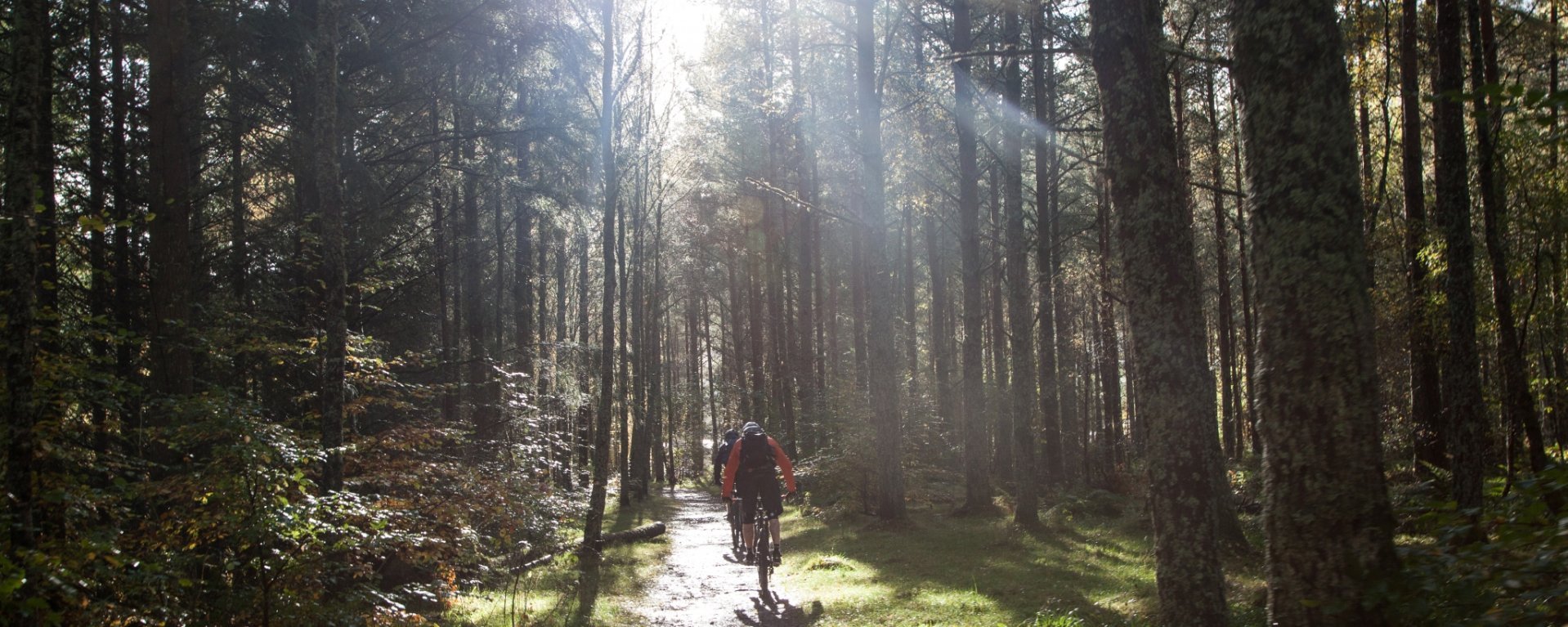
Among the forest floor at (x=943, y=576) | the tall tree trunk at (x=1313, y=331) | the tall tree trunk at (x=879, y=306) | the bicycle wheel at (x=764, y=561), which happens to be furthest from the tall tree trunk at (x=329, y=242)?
the tall tree trunk at (x=879, y=306)

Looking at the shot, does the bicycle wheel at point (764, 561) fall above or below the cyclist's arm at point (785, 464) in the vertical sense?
below

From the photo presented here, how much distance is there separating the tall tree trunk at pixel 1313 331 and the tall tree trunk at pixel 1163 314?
0.91 meters

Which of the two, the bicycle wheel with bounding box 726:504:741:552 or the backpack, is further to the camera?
the bicycle wheel with bounding box 726:504:741:552

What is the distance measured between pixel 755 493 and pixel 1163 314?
23.7 feet

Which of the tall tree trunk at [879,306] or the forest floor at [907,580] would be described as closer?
the forest floor at [907,580]

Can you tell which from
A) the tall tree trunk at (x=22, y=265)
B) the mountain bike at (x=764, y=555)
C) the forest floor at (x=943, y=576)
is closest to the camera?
the tall tree trunk at (x=22, y=265)

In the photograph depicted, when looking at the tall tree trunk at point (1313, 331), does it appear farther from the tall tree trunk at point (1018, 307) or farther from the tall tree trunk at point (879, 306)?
the tall tree trunk at point (879, 306)

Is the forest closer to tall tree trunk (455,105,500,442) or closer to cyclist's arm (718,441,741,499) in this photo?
tall tree trunk (455,105,500,442)

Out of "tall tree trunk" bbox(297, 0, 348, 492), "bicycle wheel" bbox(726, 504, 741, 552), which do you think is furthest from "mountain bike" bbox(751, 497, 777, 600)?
"tall tree trunk" bbox(297, 0, 348, 492)

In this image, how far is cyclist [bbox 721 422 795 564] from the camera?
1123cm

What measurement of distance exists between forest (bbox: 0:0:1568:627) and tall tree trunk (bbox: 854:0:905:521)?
0.08 meters

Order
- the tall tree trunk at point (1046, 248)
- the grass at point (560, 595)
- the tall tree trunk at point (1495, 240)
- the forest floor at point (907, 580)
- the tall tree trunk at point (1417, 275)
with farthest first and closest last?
1. the tall tree trunk at point (1046, 248)
2. the tall tree trunk at point (1417, 275)
3. the grass at point (560, 595)
4. the tall tree trunk at point (1495, 240)
5. the forest floor at point (907, 580)

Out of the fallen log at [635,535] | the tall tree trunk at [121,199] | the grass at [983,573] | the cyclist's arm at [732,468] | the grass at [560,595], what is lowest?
the fallen log at [635,535]

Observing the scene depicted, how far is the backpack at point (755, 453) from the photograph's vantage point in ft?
37.2
